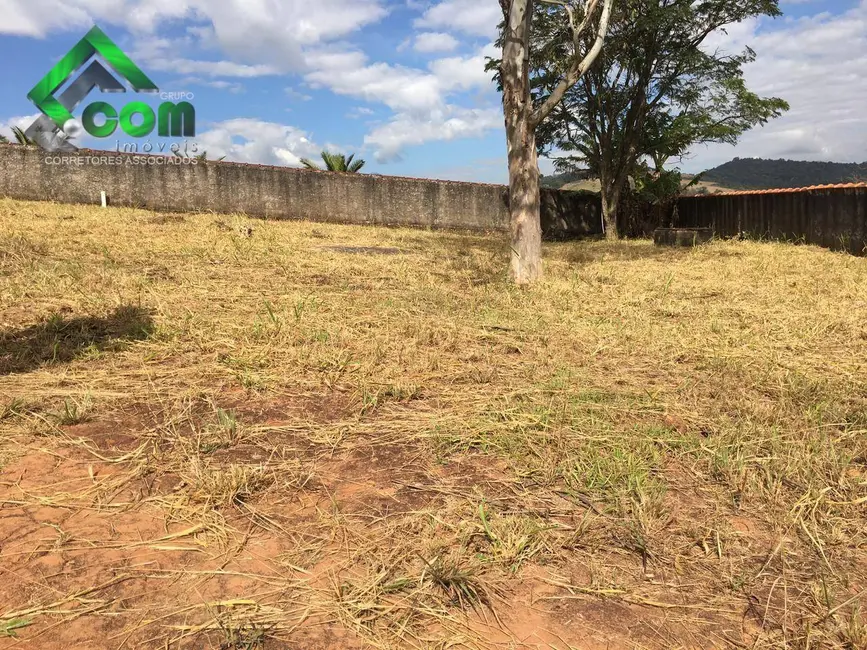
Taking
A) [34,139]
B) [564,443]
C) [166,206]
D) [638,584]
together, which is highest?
[34,139]

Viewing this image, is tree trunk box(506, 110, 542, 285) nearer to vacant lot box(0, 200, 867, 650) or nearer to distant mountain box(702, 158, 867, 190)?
vacant lot box(0, 200, 867, 650)

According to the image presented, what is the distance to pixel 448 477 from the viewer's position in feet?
7.95

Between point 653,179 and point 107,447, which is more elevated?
point 653,179

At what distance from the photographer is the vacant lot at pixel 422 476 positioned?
1644 millimetres

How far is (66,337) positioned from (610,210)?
51.5 ft

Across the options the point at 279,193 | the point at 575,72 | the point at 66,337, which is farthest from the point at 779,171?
the point at 66,337

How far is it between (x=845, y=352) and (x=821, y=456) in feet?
7.09

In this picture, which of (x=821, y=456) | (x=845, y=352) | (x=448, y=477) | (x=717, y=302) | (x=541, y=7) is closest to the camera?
(x=448, y=477)

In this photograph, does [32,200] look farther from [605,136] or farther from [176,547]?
[605,136]

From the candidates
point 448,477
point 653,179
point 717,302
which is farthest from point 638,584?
point 653,179

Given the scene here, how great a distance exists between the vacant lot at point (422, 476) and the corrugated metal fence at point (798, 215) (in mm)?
6208

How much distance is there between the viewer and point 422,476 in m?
2.44

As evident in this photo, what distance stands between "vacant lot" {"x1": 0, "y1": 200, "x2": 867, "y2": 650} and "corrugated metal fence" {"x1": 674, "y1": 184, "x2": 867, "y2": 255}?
6208mm

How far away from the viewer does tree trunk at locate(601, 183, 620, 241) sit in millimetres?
17094
